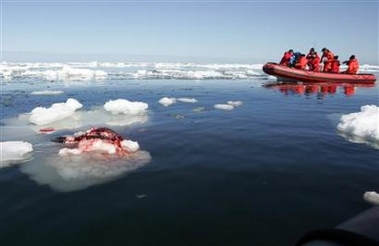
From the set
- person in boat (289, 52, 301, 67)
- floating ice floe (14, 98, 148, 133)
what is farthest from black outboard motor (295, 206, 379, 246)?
person in boat (289, 52, 301, 67)

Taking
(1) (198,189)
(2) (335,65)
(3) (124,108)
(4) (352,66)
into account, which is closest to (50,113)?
(3) (124,108)

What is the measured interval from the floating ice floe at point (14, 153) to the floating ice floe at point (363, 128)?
6.11 metres

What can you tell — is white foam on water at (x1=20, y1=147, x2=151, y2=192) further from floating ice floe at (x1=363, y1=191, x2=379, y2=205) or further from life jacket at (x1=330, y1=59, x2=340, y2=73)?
life jacket at (x1=330, y1=59, x2=340, y2=73)

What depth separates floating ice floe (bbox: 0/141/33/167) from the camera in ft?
21.5

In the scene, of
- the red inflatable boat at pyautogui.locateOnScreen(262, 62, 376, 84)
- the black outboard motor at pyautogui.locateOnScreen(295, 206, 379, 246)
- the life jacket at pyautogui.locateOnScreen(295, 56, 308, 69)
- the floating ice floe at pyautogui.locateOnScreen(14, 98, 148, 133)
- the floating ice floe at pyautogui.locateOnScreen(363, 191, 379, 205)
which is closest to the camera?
the black outboard motor at pyautogui.locateOnScreen(295, 206, 379, 246)

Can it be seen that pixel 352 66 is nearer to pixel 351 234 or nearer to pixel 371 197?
pixel 371 197

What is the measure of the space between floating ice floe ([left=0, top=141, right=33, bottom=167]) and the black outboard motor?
17.8 ft

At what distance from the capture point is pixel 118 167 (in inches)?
244

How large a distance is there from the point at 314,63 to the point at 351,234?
21.5 m

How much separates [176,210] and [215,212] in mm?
465

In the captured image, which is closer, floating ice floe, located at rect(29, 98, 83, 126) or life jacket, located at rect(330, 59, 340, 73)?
floating ice floe, located at rect(29, 98, 83, 126)

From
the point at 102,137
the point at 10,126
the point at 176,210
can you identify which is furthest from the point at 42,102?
the point at 176,210

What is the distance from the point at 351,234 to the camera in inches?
85.4

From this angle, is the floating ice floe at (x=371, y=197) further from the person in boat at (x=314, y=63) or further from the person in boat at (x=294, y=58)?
the person in boat at (x=314, y=63)
